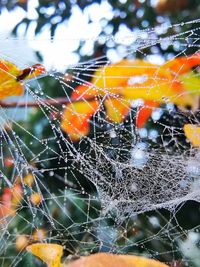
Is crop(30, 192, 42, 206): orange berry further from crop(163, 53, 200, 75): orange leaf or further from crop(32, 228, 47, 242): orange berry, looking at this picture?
crop(163, 53, 200, 75): orange leaf

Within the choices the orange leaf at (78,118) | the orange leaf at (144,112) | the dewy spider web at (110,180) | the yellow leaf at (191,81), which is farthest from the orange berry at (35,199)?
the yellow leaf at (191,81)

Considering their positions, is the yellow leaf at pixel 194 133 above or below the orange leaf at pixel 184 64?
below

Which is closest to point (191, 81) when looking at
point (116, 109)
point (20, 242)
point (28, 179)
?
point (116, 109)

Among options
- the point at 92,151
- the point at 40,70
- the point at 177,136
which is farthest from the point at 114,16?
the point at 40,70

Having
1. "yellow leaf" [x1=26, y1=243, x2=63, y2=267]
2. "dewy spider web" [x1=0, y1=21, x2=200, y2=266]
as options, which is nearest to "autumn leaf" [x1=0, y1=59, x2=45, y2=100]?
"dewy spider web" [x1=0, y1=21, x2=200, y2=266]

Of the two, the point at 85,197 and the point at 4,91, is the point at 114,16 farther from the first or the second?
the point at 4,91

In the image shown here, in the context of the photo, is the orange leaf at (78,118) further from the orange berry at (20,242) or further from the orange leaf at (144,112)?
the orange berry at (20,242)
